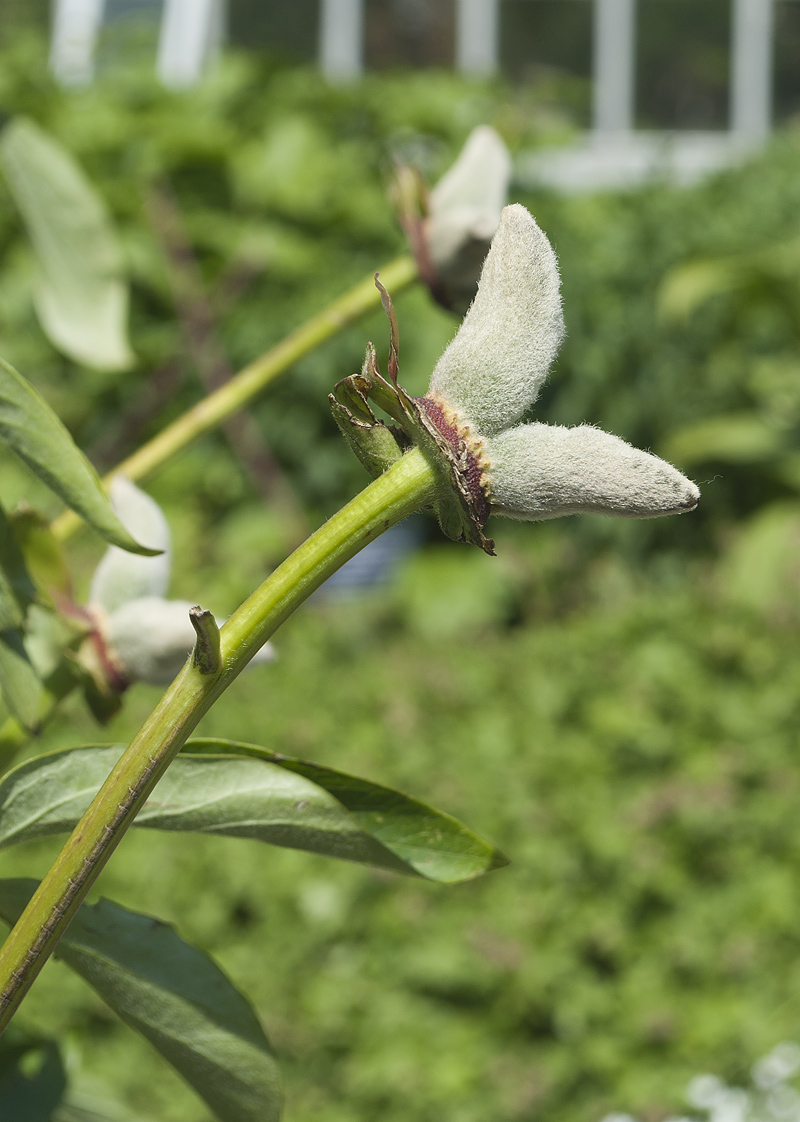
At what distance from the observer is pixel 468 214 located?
57 cm

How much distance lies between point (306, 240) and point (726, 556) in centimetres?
160

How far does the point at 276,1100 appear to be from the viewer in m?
0.36

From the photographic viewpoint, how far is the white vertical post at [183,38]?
13.1 feet

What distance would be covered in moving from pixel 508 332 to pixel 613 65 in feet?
18.2

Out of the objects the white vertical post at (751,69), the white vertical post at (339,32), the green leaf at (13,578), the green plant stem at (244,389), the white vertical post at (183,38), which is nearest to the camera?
the green leaf at (13,578)

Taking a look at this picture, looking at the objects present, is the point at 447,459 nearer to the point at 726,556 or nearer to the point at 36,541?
the point at 36,541

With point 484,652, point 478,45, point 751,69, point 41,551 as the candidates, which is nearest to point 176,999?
point 41,551

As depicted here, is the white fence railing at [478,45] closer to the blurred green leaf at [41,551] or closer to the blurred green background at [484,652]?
the blurred green background at [484,652]

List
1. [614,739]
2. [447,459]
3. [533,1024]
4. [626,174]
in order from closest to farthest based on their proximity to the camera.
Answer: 1. [447,459]
2. [533,1024]
3. [614,739]
4. [626,174]

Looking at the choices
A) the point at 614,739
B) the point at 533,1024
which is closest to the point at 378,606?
the point at 614,739

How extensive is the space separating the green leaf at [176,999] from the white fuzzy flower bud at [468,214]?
1.15ft

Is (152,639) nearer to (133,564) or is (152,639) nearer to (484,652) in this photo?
(133,564)

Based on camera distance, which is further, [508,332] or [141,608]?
[141,608]

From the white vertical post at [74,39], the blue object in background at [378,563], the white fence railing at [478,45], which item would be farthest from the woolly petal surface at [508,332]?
the white fence railing at [478,45]
